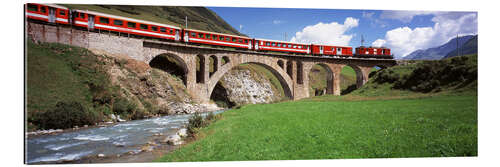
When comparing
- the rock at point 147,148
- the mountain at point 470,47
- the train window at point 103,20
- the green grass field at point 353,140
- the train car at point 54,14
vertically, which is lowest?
the rock at point 147,148

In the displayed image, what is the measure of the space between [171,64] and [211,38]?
537cm

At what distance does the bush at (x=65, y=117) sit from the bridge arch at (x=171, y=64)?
12275 millimetres

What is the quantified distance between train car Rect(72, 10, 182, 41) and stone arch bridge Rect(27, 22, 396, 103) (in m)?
0.64

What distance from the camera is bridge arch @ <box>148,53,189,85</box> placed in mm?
23906

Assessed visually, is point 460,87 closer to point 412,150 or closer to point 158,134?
point 412,150

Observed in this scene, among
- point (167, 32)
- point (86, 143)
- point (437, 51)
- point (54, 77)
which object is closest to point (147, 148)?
point (86, 143)

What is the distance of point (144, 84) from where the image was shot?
1897cm

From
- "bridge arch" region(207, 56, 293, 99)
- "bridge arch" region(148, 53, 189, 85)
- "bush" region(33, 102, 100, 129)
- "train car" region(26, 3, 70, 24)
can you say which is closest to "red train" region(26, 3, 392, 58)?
"train car" region(26, 3, 70, 24)

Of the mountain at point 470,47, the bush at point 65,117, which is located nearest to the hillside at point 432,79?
the mountain at point 470,47

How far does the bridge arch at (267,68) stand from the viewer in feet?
87.1

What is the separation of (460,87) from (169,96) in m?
19.0

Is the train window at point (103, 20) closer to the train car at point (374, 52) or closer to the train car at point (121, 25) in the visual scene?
the train car at point (121, 25)

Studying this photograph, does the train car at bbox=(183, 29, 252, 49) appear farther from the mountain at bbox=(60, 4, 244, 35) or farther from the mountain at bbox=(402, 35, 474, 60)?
the mountain at bbox=(402, 35, 474, 60)
